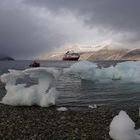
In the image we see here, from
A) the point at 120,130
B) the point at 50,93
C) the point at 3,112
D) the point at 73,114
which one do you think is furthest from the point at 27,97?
the point at 120,130

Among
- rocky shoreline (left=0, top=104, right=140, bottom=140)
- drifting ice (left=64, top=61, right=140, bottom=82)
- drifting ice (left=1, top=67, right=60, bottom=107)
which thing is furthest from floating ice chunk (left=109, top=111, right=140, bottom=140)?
drifting ice (left=64, top=61, right=140, bottom=82)

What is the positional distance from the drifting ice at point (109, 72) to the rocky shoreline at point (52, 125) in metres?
23.2

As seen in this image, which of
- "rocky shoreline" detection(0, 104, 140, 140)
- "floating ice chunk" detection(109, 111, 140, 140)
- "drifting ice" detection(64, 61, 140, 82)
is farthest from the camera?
"drifting ice" detection(64, 61, 140, 82)

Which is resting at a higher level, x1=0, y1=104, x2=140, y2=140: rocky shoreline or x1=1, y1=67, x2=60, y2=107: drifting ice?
x1=1, y1=67, x2=60, y2=107: drifting ice

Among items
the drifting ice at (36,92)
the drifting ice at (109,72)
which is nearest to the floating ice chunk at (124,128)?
the drifting ice at (36,92)

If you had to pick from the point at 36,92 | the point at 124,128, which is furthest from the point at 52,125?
the point at 36,92

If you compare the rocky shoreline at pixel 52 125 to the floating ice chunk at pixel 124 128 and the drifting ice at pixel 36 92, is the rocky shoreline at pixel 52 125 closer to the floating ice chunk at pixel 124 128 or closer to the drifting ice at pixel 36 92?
the drifting ice at pixel 36 92

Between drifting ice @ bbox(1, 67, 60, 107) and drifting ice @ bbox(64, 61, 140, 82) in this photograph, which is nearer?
drifting ice @ bbox(1, 67, 60, 107)

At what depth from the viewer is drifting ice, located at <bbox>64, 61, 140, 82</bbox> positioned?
42.2 meters

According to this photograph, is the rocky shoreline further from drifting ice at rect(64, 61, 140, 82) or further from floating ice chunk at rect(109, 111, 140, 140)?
drifting ice at rect(64, 61, 140, 82)

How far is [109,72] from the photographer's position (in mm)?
46469

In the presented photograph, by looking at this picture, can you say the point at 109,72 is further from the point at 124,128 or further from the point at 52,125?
the point at 124,128

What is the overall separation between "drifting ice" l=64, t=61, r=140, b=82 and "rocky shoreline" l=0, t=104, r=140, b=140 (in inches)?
914

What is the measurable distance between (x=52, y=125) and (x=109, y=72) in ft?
105
